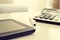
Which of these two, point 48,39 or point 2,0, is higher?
point 2,0

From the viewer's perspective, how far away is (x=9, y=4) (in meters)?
0.81

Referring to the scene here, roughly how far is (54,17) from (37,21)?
0.10 metres

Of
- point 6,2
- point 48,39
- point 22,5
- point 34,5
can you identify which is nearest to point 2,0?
point 6,2

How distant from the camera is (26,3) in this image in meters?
0.89

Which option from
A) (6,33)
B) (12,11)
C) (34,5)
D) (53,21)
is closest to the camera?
(6,33)

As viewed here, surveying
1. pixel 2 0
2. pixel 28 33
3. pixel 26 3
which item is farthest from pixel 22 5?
pixel 28 33

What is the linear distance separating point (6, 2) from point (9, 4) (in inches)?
1.2

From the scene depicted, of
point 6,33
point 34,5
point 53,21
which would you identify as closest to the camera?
point 6,33

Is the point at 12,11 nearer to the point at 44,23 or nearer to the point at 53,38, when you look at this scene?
the point at 44,23

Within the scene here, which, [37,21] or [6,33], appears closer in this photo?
[6,33]

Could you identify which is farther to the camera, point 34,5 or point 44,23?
point 34,5

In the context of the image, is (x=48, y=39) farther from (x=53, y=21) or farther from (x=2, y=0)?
(x=2, y=0)

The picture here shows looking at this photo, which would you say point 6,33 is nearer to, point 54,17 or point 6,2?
point 54,17

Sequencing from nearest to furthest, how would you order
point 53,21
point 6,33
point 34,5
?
point 6,33 < point 53,21 < point 34,5
